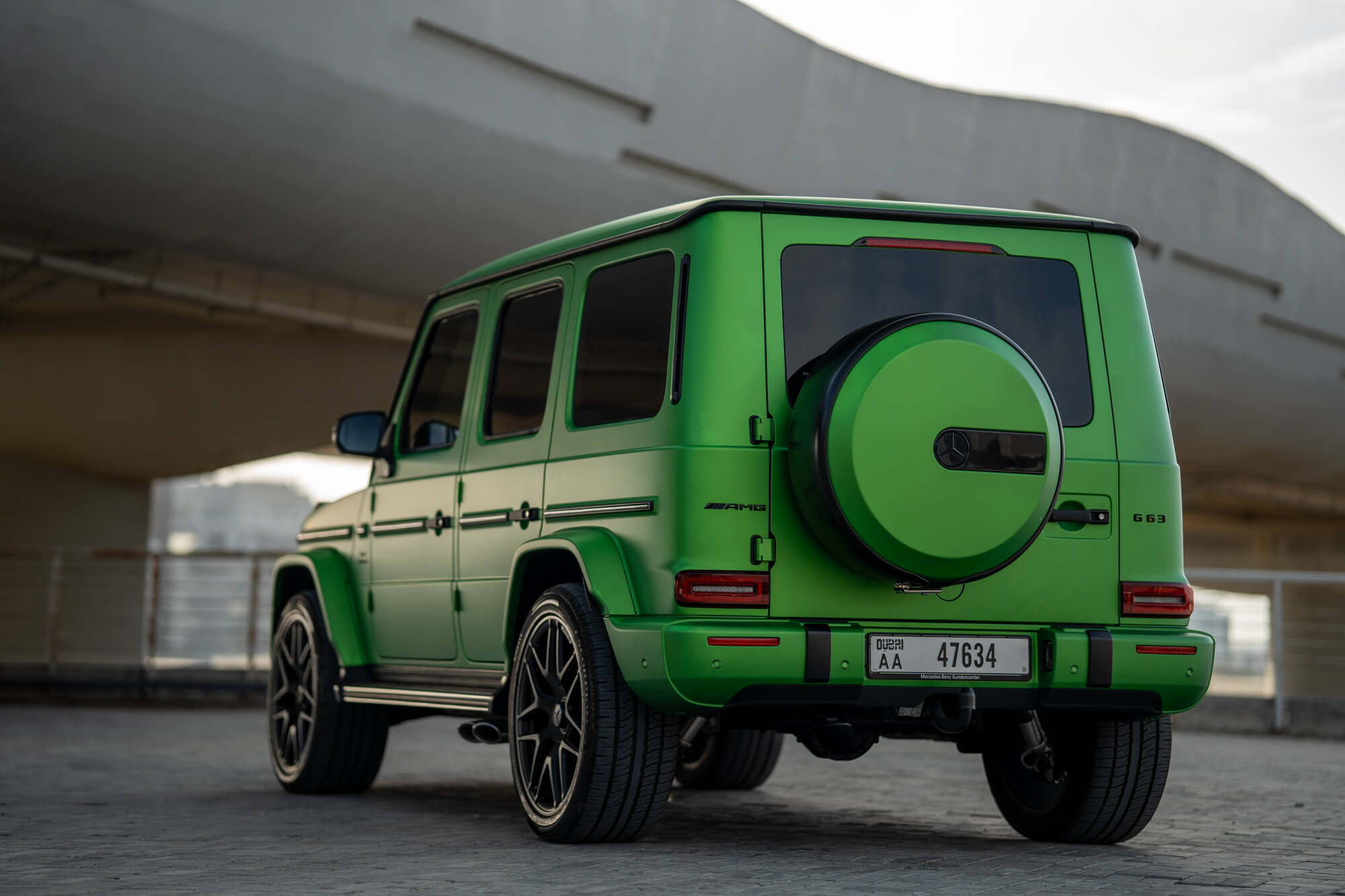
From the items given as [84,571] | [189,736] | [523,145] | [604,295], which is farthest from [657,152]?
[604,295]

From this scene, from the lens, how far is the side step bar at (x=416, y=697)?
642 cm

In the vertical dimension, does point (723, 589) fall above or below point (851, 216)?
below

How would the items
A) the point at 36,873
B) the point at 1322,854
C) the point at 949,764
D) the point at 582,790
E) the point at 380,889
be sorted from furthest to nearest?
1. the point at 949,764
2. the point at 1322,854
3. the point at 582,790
4. the point at 36,873
5. the point at 380,889

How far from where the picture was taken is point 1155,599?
5.66m

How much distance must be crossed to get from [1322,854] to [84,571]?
2220 centimetres

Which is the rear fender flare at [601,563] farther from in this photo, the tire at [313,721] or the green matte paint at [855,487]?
the tire at [313,721]

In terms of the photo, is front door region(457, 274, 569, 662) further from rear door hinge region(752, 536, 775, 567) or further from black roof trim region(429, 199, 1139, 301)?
rear door hinge region(752, 536, 775, 567)

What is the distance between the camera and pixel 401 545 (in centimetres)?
723

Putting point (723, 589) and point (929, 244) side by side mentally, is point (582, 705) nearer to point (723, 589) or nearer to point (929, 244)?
point (723, 589)

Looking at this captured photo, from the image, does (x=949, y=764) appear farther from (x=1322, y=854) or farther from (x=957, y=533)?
(x=957, y=533)

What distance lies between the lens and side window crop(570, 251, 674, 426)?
5.57 meters

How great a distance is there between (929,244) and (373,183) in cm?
1301

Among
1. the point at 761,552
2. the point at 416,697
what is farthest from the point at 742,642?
the point at 416,697

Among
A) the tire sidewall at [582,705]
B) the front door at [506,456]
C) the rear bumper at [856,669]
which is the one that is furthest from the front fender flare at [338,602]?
the rear bumper at [856,669]
